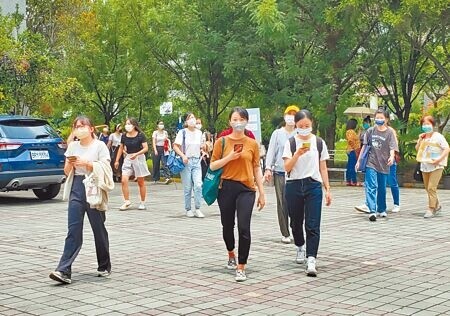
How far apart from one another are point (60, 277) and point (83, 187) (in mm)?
916

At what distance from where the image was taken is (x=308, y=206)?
313 inches

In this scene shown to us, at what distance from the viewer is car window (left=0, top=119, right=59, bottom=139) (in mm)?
14719

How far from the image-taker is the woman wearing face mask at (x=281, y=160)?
9531 millimetres

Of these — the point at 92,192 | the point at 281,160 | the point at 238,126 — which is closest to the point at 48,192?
the point at 281,160

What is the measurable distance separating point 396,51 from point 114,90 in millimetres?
9451

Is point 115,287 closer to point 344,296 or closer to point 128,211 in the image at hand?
point 344,296

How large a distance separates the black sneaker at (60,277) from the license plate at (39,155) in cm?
780

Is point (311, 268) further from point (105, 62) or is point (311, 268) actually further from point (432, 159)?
point (105, 62)

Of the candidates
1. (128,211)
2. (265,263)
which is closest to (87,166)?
(265,263)

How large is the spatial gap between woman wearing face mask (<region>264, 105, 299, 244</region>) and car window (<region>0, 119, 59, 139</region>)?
6775 millimetres

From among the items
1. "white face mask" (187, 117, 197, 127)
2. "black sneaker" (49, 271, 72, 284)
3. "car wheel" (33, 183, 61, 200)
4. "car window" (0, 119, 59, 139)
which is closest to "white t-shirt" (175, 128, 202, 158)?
"white face mask" (187, 117, 197, 127)

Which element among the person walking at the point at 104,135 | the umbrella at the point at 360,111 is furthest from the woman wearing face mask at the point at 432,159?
the umbrella at the point at 360,111

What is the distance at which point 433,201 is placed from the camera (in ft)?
41.4

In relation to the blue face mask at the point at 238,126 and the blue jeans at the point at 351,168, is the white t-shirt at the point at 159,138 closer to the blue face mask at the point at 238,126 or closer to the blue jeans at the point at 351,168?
the blue jeans at the point at 351,168
